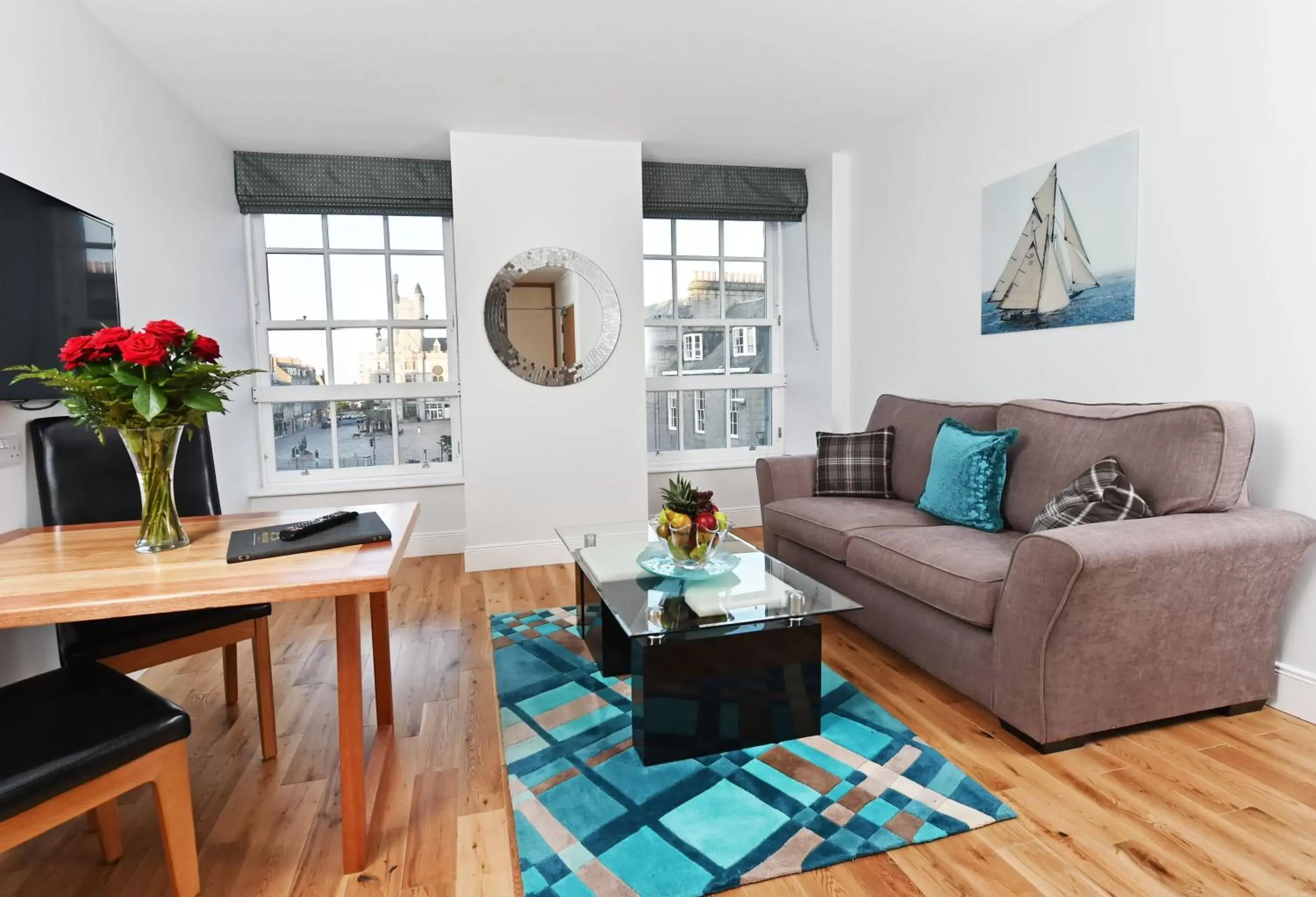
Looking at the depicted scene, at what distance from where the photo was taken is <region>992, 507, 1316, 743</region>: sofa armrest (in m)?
1.91

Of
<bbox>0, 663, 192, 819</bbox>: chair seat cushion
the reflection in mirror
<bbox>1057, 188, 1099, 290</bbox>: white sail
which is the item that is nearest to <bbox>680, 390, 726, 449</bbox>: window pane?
the reflection in mirror

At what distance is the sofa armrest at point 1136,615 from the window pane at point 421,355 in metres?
3.61

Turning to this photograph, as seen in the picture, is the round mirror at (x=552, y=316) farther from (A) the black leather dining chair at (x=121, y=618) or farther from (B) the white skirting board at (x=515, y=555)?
(A) the black leather dining chair at (x=121, y=618)

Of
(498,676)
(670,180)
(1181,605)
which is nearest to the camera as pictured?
(1181,605)

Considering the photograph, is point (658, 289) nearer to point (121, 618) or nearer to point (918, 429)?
point (918, 429)

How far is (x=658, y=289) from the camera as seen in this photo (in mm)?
4934

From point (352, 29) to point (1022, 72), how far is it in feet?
9.14

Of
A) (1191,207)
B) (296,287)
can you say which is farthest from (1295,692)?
(296,287)

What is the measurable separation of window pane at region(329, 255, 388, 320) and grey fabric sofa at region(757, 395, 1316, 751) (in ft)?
11.1

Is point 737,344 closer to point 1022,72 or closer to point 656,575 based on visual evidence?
point 1022,72

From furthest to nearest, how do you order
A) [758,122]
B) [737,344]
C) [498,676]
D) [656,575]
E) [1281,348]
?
[737,344] < [758,122] < [498,676] < [656,575] < [1281,348]

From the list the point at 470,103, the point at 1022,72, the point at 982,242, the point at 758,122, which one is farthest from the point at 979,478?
the point at 470,103

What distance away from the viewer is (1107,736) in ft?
7.01

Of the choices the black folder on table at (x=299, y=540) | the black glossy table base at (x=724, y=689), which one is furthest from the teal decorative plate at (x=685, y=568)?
the black folder on table at (x=299, y=540)
